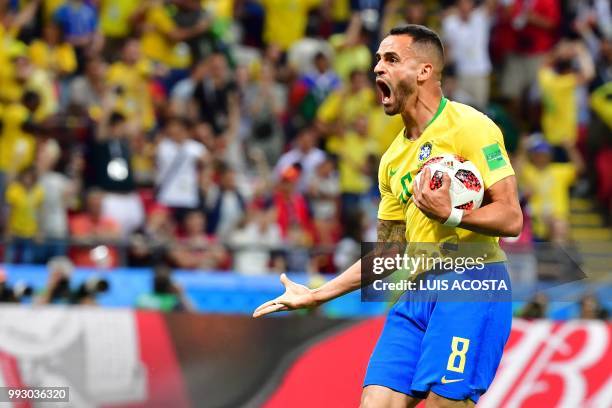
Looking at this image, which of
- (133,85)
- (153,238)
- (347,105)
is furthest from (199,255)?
(347,105)

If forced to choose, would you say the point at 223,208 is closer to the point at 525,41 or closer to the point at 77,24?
the point at 77,24

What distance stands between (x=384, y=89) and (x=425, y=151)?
0.38 m

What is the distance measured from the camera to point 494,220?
6.04 m

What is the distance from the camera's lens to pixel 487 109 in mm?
16828

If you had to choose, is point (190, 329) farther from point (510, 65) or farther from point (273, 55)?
point (510, 65)

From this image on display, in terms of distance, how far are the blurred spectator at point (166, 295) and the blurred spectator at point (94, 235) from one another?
4.60 feet

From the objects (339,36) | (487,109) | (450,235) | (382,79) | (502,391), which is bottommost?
(502,391)

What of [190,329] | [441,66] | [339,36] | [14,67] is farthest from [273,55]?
[441,66]

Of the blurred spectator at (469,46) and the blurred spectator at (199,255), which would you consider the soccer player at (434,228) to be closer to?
the blurred spectator at (199,255)

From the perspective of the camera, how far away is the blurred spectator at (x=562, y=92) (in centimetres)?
1667

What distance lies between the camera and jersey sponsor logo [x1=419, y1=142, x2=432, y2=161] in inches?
253

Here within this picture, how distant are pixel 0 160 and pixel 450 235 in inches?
363

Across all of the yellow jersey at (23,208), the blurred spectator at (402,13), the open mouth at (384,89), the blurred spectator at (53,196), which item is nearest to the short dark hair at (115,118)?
the blurred spectator at (53,196)

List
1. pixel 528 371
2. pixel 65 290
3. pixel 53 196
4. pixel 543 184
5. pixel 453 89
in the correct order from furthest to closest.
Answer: pixel 453 89
pixel 543 184
pixel 53 196
pixel 65 290
pixel 528 371
